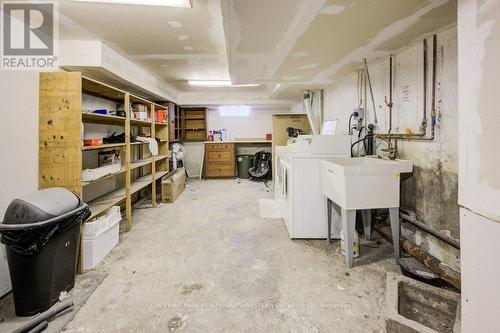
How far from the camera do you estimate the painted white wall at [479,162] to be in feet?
3.13

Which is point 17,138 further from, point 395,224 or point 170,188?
point 395,224

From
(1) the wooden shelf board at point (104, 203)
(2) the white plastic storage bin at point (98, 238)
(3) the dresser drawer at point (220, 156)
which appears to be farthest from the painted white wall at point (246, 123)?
(2) the white plastic storage bin at point (98, 238)

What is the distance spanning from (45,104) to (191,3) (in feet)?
4.99

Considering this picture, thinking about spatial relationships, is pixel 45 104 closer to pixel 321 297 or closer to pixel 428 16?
pixel 321 297

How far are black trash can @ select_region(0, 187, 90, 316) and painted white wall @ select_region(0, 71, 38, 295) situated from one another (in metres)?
0.34

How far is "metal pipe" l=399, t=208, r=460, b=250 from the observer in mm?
1941

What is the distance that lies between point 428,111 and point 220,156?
5300mm

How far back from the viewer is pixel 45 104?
6.97 ft

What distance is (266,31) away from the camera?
6.64 feet

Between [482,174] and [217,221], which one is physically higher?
[482,174]

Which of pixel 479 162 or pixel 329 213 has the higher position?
pixel 479 162

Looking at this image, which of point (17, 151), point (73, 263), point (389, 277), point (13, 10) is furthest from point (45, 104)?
point (389, 277)

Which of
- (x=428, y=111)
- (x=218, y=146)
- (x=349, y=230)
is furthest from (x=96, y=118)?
(x=218, y=146)

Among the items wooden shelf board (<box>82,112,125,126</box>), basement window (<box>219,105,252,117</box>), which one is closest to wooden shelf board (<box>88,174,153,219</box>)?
wooden shelf board (<box>82,112,125,126</box>)
